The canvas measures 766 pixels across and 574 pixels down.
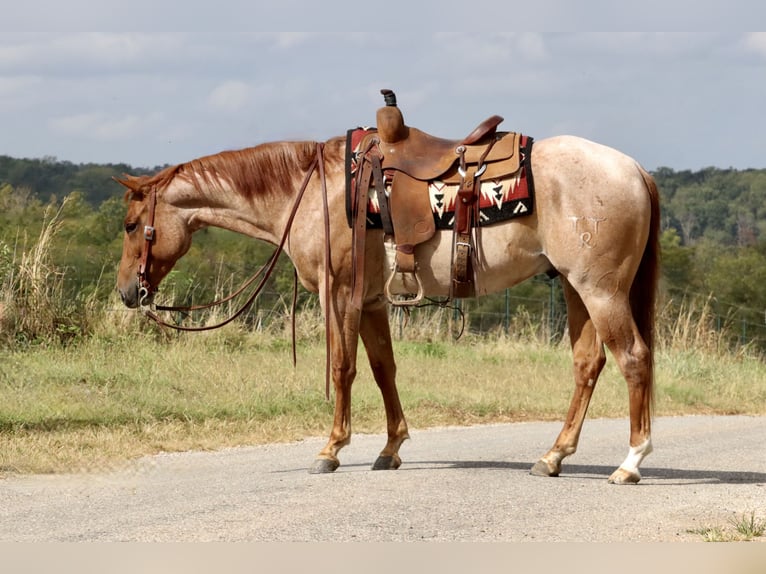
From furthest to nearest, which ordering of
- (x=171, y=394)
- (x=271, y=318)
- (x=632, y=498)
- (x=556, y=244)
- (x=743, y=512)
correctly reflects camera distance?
(x=271, y=318) < (x=171, y=394) < (x=556, y=244) < (x=632, y=498) < (x=743, y=512)

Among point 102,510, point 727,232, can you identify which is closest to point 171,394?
point 102,510

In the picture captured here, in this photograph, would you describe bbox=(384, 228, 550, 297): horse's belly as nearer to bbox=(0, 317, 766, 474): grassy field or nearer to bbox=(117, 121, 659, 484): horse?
bbox=(117, 121, 659, 484): horse

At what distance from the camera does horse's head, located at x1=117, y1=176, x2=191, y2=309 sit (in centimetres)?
883

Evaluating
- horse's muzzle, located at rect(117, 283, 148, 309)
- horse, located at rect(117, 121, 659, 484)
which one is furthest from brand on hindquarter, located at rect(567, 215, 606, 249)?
horse's muzzle, located at rect(117, 283, 148, 309)

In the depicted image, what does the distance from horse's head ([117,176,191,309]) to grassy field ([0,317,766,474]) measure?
4.67 feet

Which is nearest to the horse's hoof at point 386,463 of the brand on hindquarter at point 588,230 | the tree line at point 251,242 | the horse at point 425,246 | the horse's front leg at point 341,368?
the horse at point 425,246

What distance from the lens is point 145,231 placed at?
28.8 feet

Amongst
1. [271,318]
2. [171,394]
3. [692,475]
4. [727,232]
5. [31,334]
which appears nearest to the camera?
[692,475]

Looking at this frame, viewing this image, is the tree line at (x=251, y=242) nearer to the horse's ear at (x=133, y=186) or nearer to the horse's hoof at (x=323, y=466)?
the horse's hoof at (x=323, y=466)

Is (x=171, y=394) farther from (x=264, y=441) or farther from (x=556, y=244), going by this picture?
(x=556, y=244)

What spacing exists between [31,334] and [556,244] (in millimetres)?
8850

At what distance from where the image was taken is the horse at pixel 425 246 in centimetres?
792

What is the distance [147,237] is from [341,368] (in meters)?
1.87

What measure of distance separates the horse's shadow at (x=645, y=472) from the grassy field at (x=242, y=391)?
2.09 meters
